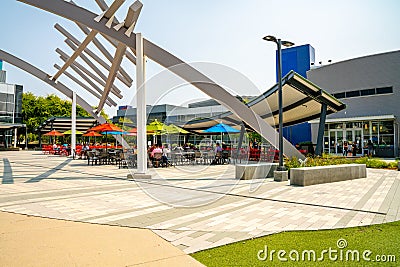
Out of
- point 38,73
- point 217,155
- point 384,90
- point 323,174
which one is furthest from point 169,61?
point 384,90

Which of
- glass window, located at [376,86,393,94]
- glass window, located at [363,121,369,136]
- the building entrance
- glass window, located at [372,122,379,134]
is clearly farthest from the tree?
glass window, located at [376,86,393,94]

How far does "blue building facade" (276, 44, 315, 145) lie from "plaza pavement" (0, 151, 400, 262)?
26.0 metres

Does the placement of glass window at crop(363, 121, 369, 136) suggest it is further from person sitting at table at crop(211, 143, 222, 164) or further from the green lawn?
the green lawn

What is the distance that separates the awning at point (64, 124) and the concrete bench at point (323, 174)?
1335 inches

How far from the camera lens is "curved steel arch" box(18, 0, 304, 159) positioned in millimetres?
11711

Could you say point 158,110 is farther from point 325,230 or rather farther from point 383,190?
point 325,230

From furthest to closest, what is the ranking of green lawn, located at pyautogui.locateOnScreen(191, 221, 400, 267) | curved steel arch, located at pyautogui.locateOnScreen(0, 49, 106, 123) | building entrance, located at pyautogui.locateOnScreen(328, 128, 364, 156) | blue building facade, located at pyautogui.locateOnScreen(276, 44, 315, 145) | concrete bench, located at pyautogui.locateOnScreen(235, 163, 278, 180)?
blue building facade, located at pyautogui.locateOnScreen(276, 44, 315, 145) → building entrance, located at pyautogui.locateOnScreen(328, 128, 364, 156) → curved steel arch, located at pyautogui.locateOnScreen(0, 49, 106, 123) → concrete bench, located at pyautogui.locateOnScreen(235, 163, 278, 180) → green lawn, located at pyautogui.locateOnScreen(191, 221, 400, 267)

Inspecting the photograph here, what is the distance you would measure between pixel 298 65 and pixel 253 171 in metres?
31.2

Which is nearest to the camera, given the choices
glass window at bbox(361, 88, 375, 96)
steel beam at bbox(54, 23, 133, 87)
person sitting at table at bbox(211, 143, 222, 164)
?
person sitting at table at bbox(211, 143, 222, 164)

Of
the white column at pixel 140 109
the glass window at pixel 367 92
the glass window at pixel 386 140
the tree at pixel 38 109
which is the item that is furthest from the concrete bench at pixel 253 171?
the tree at pixel 38 109

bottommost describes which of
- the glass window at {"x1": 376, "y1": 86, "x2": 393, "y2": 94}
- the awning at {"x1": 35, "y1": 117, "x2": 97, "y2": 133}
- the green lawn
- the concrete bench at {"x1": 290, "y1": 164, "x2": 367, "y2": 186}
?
the green lawn

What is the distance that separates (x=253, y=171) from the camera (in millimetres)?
11562

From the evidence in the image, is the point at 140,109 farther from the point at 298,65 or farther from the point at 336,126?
the point at 298,65

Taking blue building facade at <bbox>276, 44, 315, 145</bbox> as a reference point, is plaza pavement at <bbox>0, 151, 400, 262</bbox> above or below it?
below
